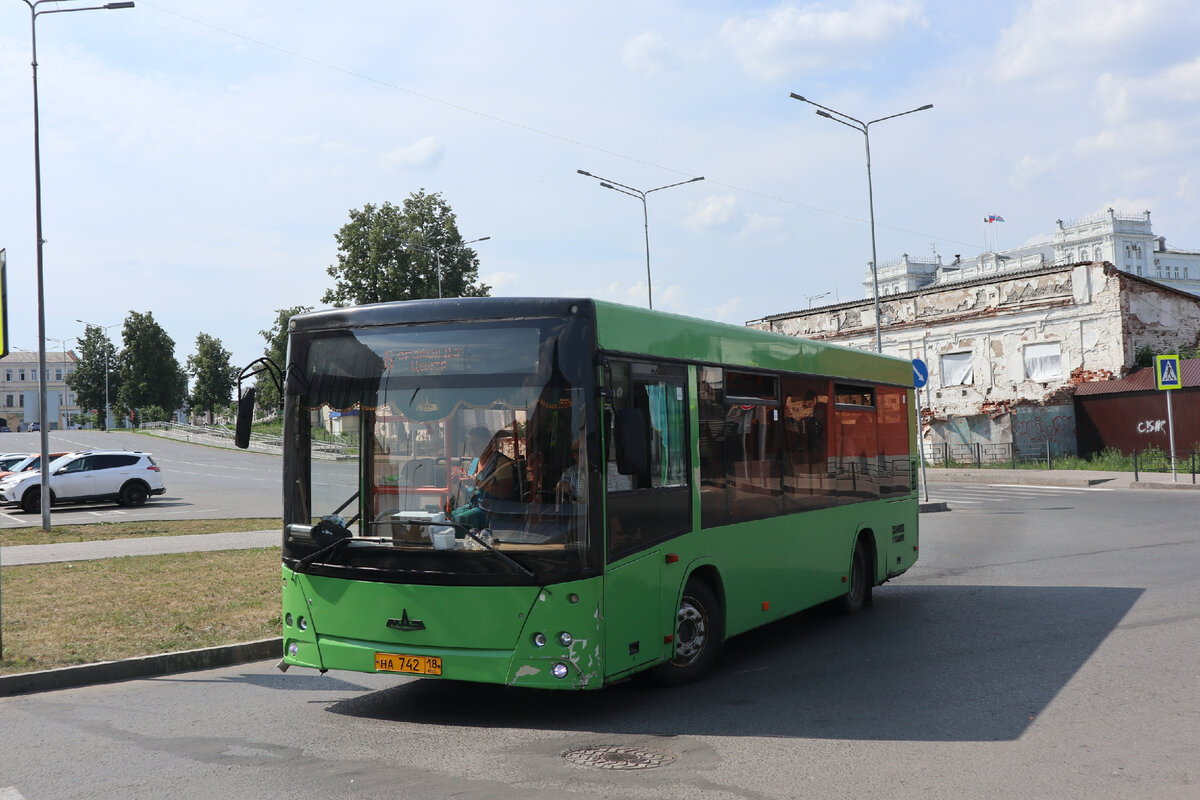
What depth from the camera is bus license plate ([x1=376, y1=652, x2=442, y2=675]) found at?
6.66 m

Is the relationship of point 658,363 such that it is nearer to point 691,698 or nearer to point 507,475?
point 507,475

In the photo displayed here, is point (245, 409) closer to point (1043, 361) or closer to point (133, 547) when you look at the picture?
point (133, 547)

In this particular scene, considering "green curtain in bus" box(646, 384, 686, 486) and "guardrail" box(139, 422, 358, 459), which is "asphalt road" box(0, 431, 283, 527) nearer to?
"guardrail" box(139, 422, 358, 459)

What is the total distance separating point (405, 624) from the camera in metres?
6.78

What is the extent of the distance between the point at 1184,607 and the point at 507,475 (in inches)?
299

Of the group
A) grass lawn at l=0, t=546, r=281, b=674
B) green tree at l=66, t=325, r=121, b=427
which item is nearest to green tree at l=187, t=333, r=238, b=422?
green tree at l=66, t=325, r=121, b=427

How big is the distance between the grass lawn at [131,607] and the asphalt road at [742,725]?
879mm

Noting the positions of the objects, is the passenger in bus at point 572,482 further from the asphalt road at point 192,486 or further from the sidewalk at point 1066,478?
the sidewalk at point 1066,478

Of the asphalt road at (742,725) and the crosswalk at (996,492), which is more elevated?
the crosswalk at (996,492)

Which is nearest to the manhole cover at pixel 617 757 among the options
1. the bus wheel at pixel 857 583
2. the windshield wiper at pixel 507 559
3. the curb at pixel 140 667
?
the windshield wiper at pixel 507 559

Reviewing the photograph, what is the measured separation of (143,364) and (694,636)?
349 feet

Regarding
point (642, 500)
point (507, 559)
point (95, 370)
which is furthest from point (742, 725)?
point (95, 370)

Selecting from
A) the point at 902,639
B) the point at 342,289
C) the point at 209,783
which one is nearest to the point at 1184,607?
the point at 902,639

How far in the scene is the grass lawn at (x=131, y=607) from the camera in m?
9.33
